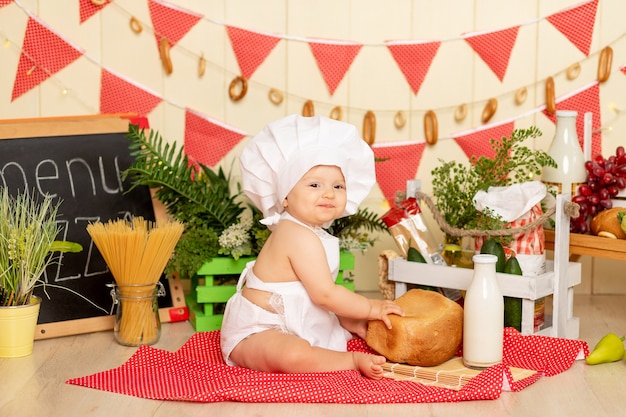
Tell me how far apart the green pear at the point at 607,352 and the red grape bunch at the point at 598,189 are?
42 cm

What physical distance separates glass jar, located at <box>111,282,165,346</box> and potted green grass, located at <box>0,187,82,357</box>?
0.19 m

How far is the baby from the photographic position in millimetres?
1867

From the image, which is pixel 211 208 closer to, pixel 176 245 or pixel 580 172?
pixel 176 245

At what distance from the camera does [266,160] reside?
6.44 feet

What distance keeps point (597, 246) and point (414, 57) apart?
2.61ft

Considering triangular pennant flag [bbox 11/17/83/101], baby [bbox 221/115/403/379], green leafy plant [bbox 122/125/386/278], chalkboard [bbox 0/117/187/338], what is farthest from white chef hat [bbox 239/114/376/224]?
triangular pennant flag [bbox 11/17/83/101]

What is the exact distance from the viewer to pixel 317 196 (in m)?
1.93

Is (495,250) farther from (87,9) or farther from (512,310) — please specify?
(87,9)

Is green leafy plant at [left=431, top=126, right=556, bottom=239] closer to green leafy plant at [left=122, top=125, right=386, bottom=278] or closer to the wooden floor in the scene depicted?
green leafy plant at [left=122, top=125, right=386, bottom=278]

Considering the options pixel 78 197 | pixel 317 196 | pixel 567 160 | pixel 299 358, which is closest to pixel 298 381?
pixel 299 358

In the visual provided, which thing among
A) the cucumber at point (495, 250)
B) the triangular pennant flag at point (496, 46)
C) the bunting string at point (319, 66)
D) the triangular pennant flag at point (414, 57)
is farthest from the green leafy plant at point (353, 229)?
the triangular pennant flag at point (496, 46)

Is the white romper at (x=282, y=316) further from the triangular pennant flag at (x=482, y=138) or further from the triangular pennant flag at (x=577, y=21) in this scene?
the triangular pennant flag at (x=577, y=21)

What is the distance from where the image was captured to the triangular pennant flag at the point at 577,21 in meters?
2.60

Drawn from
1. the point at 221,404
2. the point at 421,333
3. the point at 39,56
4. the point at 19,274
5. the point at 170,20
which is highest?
the point at 170,20
